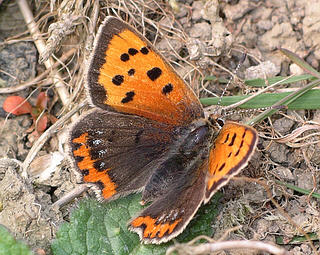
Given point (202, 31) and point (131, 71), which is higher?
point (131, 71)

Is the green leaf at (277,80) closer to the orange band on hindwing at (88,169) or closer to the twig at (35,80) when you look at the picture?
the orange band on hindwing at (88,169)

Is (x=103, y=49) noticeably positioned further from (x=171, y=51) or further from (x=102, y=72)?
(x=171, y=51)

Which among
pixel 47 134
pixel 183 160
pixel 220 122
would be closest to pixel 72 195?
pixel 47 134

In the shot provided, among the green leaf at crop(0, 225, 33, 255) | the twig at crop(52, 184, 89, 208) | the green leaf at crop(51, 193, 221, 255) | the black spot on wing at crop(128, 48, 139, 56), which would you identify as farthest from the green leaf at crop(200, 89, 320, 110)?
the green leaf at crop(0, 225, 33, 255)

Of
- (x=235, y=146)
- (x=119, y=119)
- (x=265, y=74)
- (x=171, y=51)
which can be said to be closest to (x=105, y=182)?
(x=119, y=119)

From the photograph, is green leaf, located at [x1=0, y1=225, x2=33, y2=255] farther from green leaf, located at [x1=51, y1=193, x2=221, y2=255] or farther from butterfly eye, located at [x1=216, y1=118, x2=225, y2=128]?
butterfly eye, located at [x1=216, y1=118, x2=225, y2=128]

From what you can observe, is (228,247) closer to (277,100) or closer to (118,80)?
(118,80)

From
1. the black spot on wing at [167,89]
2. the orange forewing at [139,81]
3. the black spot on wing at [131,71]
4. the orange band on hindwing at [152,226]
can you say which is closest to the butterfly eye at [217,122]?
the orange forewing at [139,81]
